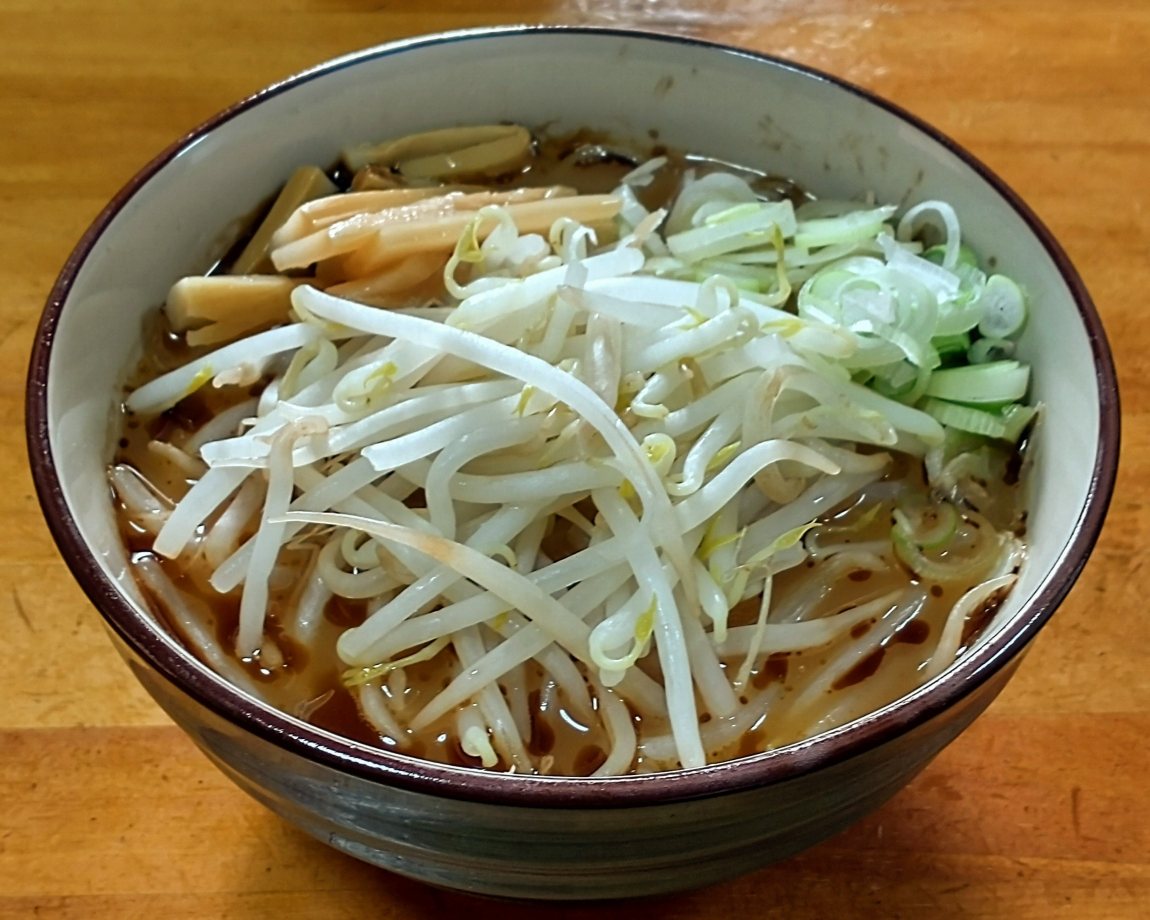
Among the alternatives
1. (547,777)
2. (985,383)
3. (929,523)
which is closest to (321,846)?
(547,777)

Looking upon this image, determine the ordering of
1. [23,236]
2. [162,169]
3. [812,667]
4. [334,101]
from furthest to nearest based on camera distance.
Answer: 1. [23,236]
2. [334,101]
3. [162,169]
4. [812,667]

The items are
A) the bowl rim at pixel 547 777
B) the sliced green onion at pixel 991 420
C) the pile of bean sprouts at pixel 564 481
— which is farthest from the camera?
the sliced green onion at pixel 991 420

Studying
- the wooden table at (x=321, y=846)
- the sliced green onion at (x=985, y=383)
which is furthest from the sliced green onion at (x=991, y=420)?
the wooden table at (x=321, y=846)

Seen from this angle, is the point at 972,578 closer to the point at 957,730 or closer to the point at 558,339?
the point at 957,730

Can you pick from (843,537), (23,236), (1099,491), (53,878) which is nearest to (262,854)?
(53,878)

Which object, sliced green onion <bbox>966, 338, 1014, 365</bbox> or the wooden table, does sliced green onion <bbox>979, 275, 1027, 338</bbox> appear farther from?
the wooden table

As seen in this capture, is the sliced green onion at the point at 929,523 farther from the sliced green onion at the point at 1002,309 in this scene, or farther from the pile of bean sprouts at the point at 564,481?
the sliced green onion at the point at 1002,309
